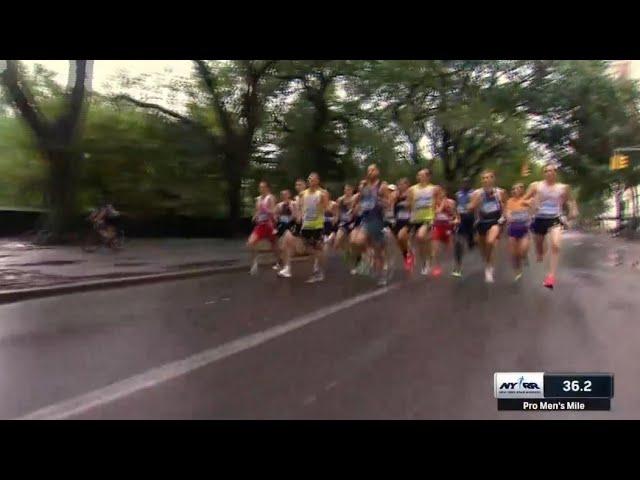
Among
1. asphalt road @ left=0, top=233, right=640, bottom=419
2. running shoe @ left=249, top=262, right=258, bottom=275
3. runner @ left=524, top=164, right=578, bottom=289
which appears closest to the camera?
asphalt road @ left=0, top=233, right=640, bottom=419

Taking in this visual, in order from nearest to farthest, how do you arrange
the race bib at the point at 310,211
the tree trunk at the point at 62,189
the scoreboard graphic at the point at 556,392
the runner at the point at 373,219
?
the scoreboard graphic at the point at 556,392, the tree trunk at the point at 62,189, the runner at the point at 373,219, the race bib at the point at 310,211

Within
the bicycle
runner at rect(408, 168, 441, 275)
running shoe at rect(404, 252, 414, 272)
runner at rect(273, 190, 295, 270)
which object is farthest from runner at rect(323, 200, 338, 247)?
the bicycle

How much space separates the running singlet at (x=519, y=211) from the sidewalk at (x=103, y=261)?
1747 millimetres

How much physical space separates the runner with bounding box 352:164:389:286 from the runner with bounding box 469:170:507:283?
601mm

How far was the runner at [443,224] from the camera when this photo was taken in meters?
A: 4.21

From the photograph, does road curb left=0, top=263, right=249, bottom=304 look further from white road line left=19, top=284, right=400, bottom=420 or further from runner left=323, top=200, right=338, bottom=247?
runner left=323, top=200, right=338, bottom=247

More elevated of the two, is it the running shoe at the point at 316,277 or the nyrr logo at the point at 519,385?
the running shoe at the point at 316,277

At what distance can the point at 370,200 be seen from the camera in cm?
408

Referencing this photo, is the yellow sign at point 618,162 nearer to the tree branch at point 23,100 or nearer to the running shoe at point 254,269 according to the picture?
the running shoe at point 254,269

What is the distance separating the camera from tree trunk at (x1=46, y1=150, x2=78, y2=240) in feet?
10.2

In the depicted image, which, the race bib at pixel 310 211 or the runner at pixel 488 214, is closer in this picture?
the runner at pixel 488 214

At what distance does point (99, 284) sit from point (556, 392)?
2.69 metres

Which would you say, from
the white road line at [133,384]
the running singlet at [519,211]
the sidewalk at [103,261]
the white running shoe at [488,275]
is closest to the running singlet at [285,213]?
the sidewalk at [103,261]
